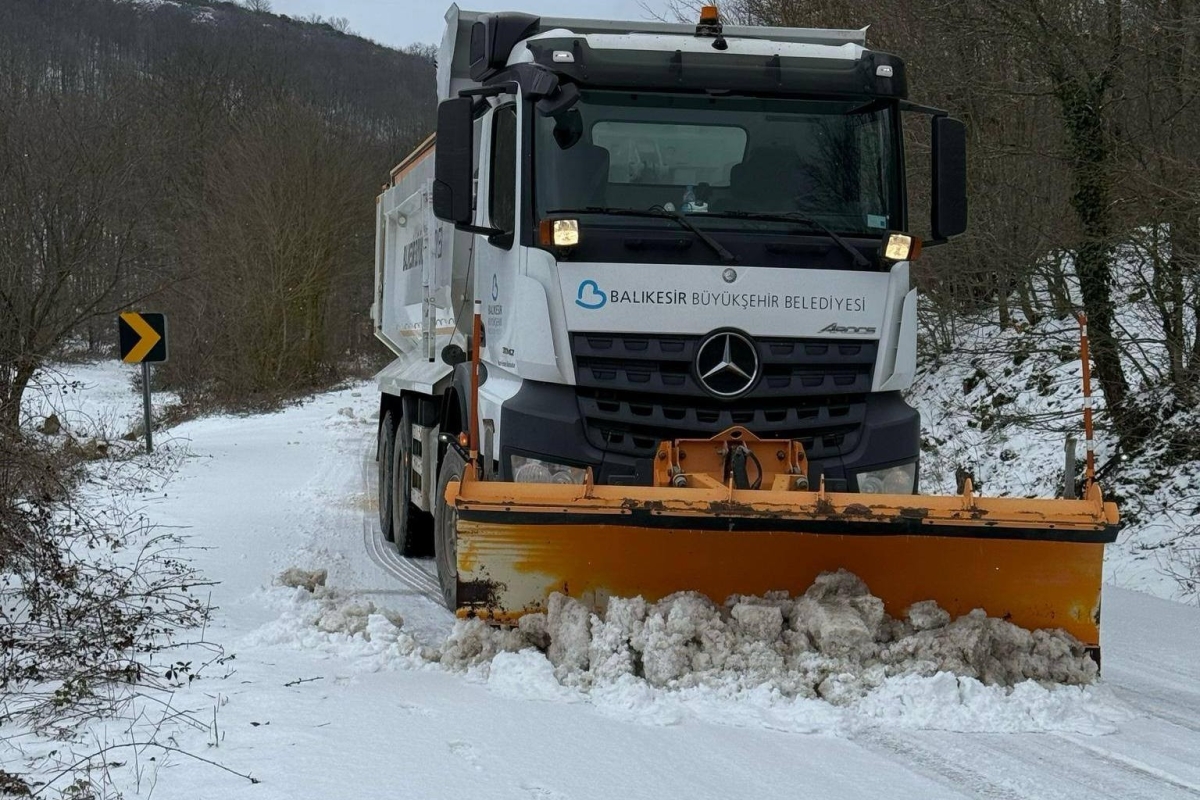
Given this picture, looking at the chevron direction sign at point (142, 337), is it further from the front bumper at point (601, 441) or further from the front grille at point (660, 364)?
the front grille at point (660, 364)

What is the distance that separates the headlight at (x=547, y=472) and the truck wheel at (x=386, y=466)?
4012 millimetres

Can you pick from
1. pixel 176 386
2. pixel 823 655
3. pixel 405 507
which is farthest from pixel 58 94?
pixel 823 655

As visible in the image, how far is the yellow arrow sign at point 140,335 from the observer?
1477 centimetres

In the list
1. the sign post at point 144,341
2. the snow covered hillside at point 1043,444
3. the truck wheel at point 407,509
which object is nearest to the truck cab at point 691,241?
the truck wheel at point 407,509

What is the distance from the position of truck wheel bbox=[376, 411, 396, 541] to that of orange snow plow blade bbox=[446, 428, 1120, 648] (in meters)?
4.38

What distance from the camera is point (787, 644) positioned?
4910mm

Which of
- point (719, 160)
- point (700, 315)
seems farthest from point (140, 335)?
point (700, 315)

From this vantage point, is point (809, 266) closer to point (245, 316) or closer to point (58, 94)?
point (58, 94)

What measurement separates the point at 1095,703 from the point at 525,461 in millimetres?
2528

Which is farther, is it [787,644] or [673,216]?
[673,216]

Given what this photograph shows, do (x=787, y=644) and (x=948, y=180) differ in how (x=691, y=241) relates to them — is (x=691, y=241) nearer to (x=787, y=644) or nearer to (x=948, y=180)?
(x=948, y=180)

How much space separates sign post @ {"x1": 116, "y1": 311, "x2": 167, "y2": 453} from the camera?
14745mm

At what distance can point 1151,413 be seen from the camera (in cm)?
1092

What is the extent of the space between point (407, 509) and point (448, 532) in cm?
220
